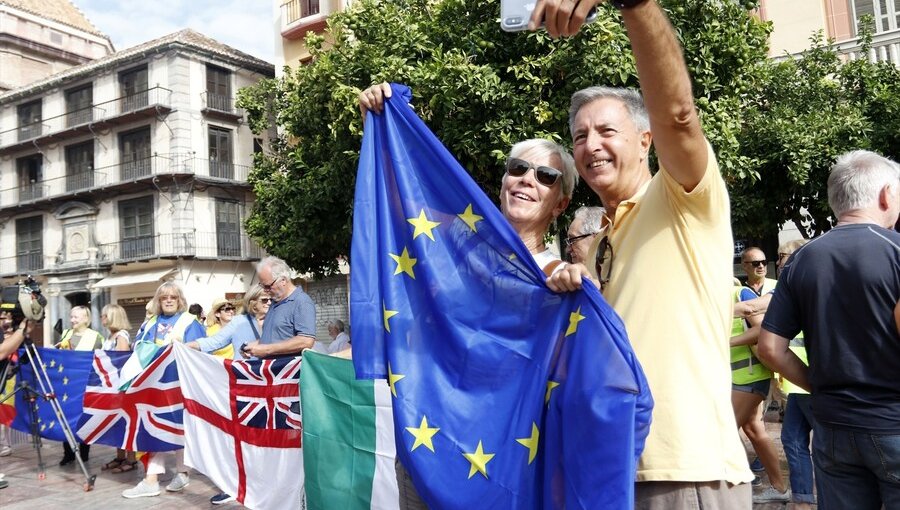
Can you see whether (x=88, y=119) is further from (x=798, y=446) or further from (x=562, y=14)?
(x=562, y=14)

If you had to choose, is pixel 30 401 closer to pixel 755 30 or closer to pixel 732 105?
pixel 732 105

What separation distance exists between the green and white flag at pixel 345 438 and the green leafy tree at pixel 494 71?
7002mm

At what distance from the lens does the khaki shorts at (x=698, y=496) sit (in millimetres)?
1710

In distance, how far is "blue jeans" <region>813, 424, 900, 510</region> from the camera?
2.50 meters

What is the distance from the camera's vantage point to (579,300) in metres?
2.04

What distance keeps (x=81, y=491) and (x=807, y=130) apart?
12511 mm

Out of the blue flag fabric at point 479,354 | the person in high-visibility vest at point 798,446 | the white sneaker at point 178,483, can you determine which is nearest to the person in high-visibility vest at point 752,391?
the person in high-visibility vest at point 798,446

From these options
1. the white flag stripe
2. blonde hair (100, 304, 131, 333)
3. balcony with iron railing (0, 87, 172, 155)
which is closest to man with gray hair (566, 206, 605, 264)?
the white flag stripe

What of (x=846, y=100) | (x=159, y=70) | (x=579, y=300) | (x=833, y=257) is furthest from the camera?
(x=159, y=70)

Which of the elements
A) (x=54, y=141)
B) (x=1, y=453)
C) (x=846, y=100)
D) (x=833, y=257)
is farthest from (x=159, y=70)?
(x=833, y=257)

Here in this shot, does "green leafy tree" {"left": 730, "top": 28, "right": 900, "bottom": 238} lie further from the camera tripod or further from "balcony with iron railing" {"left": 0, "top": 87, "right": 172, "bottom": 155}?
"balcony with iron railing" {"left": 0, "top": 87, "right": 172, "bottom": 155}

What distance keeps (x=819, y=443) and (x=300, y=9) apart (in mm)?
27053

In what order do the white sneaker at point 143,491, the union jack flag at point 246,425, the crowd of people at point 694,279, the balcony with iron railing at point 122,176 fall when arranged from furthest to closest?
the balcony with iron railing at point 122,176 → the white sneaker at point 143,491 → the union jack flag at point 246,425 → the crowd of people at point 694,279

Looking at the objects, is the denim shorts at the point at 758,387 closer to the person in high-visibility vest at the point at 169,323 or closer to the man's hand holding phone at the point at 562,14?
the man's hand holding phone at the point at 562,14
